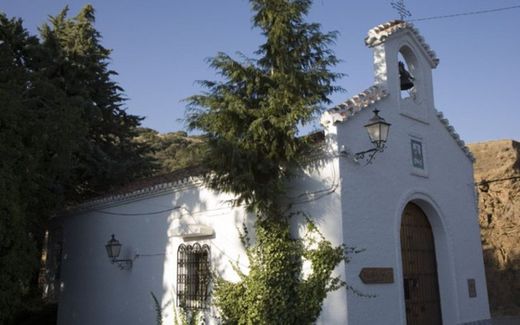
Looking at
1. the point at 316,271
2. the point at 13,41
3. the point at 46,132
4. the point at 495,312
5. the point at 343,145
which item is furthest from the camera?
the point at 495,312

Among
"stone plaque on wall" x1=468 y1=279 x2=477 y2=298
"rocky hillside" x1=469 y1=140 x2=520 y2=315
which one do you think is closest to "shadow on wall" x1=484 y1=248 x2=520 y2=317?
"rocky hillside" x1=469 y1=140 x2=520 y2=315

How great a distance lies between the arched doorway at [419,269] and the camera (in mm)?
9047

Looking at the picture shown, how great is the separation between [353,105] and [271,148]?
1.58 m

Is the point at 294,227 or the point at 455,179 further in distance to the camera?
the point at 455,179

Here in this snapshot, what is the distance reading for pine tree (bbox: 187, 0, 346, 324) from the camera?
7.59 metres

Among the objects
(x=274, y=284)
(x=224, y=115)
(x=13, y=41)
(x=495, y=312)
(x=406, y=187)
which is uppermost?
(x=13, y=41)

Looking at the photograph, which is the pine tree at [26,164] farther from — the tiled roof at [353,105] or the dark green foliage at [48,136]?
the tiled roof at [353,105]

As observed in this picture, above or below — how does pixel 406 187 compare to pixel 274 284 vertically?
above

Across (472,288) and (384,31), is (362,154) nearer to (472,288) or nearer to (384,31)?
(384,31)

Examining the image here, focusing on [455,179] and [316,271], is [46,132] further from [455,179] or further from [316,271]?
[455,179]

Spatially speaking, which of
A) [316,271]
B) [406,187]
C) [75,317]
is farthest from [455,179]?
[75,317]

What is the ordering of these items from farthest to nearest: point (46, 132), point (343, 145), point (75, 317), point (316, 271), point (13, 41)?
point (13, 41)
point (75, 317)
point (46, 132)
point (343, 145)
point (316, 271)

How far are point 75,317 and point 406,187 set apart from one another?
360 inches

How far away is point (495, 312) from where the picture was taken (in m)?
17.2
